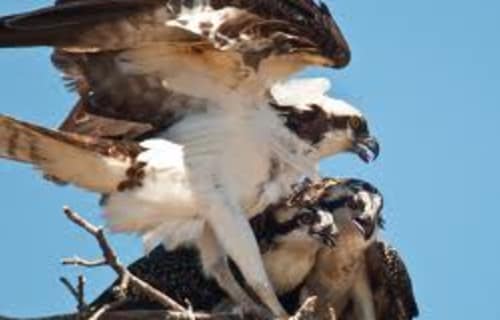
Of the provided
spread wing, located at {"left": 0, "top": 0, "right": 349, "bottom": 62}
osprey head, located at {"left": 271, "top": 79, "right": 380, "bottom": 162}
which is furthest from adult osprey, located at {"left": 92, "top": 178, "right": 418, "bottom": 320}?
spread wing, located at {"left": 0, "top": 0, "right": 349, "bottom": 62}

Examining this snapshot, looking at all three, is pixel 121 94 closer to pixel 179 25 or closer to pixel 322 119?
pixel 179 25

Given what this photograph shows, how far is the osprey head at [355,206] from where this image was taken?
8.98 metres

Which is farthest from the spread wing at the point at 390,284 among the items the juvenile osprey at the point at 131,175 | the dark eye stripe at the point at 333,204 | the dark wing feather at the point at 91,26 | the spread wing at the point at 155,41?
the dark wing feather at the point at 91,26

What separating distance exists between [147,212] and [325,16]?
1212 millimetres

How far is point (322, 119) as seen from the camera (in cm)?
858

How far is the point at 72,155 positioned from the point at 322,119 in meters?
1.35

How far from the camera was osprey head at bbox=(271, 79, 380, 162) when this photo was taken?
8484mm

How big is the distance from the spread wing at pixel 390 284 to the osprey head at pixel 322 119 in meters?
0.63

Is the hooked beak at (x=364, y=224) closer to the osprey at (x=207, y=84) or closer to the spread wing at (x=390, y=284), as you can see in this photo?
the spread wing at (x=390, y=284)

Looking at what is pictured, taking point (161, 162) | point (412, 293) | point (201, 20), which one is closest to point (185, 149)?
point (161, 162)

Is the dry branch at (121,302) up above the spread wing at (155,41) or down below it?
below

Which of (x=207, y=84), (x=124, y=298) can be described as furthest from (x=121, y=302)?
(x=207, y=84)

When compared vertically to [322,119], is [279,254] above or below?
below

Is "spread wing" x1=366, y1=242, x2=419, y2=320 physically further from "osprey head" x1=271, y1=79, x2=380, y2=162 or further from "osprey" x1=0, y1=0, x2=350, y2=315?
"osprey" x1=0, y1=0, x2=350, y2=315
